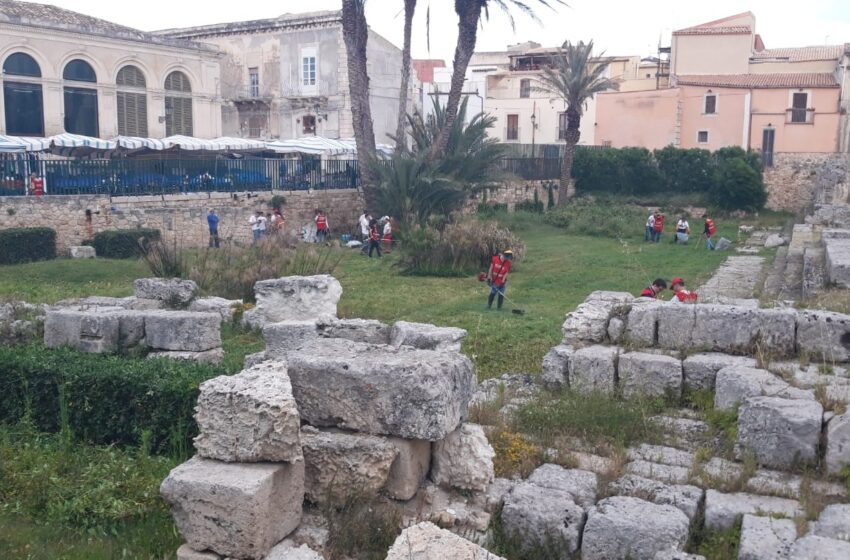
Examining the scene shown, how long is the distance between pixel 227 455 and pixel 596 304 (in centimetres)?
552

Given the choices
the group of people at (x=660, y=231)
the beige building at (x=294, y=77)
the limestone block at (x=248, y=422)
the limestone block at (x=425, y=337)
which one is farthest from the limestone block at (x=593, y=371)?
the beige building at (x=294, y=77)

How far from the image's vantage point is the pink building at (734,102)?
42375mm

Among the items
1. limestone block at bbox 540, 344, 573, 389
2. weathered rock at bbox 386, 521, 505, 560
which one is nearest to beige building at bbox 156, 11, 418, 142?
limestone block at bbox 540, 344, 573, 389

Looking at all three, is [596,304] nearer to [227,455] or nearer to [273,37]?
[227,455]

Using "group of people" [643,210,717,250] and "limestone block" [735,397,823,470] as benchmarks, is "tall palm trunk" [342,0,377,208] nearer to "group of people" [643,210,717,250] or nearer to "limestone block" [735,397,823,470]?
"group of people" [643,210,717,250]

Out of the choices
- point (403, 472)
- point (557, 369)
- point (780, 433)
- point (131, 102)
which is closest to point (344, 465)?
point (403, 472)

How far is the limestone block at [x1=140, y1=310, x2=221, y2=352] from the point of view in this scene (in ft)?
32.6

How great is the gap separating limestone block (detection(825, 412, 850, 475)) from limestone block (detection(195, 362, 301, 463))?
3.91 meters

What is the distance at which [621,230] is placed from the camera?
96.7ft

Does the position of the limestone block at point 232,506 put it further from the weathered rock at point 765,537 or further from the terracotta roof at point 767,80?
the terracotta roof at point 767,80

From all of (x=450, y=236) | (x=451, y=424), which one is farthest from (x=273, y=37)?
(x=451, y=424)

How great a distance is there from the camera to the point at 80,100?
33.8 metres

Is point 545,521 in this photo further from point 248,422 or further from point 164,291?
point 164,291

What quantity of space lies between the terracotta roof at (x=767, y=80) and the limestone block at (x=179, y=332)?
3879cm
